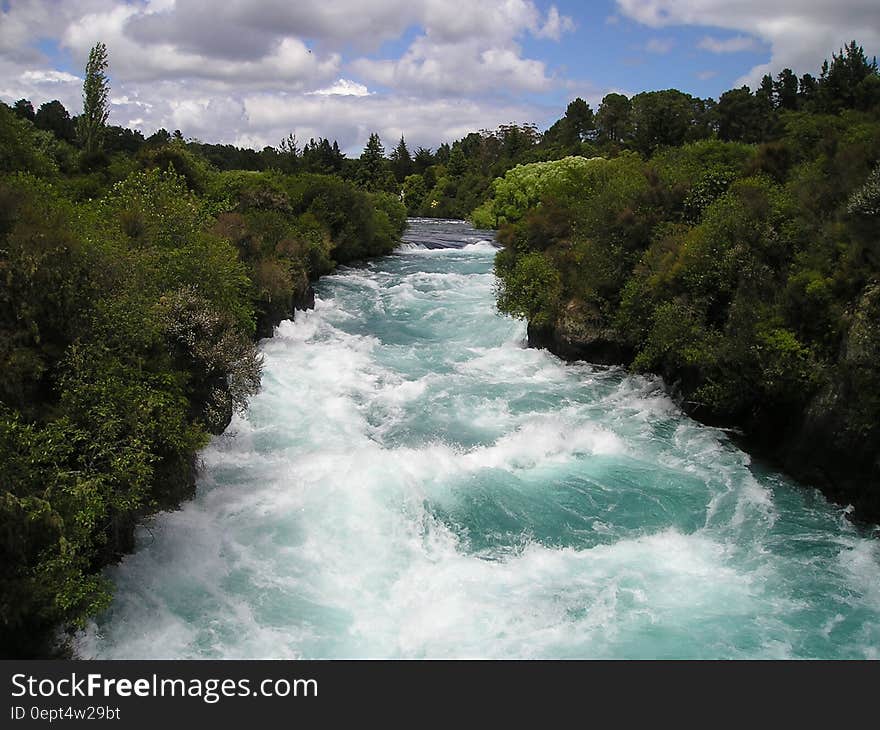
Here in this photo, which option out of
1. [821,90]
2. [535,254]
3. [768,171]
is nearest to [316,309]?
[535,254]

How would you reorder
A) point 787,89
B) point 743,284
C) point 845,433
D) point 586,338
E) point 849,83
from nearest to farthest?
1. point 845,433
2. point 743,284
3. point 586,338
4. point 849,83
5. point 787,89

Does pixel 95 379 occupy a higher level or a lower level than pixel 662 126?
lower

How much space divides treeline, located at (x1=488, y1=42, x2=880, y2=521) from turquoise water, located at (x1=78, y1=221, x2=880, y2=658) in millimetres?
1353

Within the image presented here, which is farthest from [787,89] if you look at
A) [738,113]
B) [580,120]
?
[580,120]

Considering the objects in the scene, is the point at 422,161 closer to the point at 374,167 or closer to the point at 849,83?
the point at 374,167

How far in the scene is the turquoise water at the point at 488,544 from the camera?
11.0 m

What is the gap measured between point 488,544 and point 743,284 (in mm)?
10841

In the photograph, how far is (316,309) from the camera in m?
34.2

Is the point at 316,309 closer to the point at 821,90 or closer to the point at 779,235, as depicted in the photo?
the point at 779,235

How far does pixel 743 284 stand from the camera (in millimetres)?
19422

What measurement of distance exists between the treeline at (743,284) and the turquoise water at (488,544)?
4.44ft

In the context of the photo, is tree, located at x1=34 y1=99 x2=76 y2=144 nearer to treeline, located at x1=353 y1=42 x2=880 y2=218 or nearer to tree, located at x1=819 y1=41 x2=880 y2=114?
treeline, located at x1=353 y1=42 x2=880 y2=218
